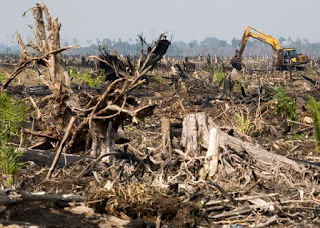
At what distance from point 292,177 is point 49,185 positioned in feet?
11.7

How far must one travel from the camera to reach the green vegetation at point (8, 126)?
21.8 feet

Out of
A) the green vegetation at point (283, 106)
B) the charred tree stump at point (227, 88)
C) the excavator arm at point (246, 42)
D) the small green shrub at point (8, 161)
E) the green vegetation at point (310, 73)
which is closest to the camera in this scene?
the small green shrub at point (8, 161)

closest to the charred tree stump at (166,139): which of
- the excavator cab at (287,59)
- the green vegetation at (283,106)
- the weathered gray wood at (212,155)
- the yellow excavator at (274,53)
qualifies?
the weathered gray wood at (212,155)

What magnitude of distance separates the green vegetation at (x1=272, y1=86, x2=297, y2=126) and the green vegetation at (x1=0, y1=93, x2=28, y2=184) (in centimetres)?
763

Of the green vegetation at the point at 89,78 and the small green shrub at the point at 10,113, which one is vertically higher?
the small green shrub at the point at 10,113

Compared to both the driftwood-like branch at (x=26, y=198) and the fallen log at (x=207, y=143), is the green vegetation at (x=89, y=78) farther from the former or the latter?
the driftwood-like branch at (x=26, y=198)

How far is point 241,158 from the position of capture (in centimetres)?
763

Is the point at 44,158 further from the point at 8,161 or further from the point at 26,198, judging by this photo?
the point at 26,198

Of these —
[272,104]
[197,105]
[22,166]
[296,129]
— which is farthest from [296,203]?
[197,105]

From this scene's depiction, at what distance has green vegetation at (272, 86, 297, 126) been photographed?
12898 mm

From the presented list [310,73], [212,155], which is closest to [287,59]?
[310,73]

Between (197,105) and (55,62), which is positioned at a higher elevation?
(55,62)

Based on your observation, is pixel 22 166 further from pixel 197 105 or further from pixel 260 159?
pixel 197 105

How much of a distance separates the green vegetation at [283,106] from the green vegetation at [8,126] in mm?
7631
